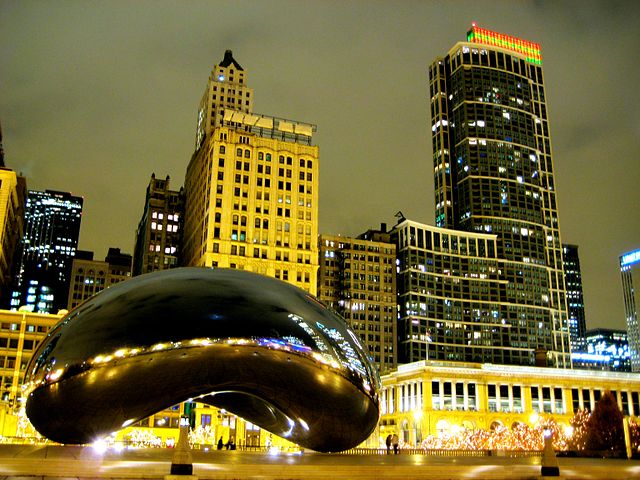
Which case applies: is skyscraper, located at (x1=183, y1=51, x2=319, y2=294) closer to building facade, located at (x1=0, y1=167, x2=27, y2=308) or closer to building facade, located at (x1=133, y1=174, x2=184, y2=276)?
building facade, located at (x1=0, y1=167, x2=27, y2=308)

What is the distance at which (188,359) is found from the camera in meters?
9.25

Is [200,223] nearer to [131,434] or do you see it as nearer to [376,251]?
[131,434]

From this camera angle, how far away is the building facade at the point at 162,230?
145 metres

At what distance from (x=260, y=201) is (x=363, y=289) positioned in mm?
53909

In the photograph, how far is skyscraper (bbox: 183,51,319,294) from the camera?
101 meters

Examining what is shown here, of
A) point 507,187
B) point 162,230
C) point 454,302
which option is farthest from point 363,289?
point 507,187

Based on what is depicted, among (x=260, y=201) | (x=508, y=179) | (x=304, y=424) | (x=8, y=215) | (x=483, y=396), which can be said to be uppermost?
(x=508, y=179)

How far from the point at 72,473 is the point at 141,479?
1.64 metres

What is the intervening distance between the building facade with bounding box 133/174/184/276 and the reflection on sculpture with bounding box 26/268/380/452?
134 m

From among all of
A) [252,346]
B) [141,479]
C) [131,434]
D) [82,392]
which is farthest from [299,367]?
[131,434]

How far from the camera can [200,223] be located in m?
110

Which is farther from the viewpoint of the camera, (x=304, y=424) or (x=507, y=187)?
(x=507, y=187)

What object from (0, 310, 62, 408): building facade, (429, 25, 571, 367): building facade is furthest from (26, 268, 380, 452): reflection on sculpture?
(429, 25, 571, 367): building facade

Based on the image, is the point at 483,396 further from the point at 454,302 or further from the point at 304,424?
the point at 304,424
